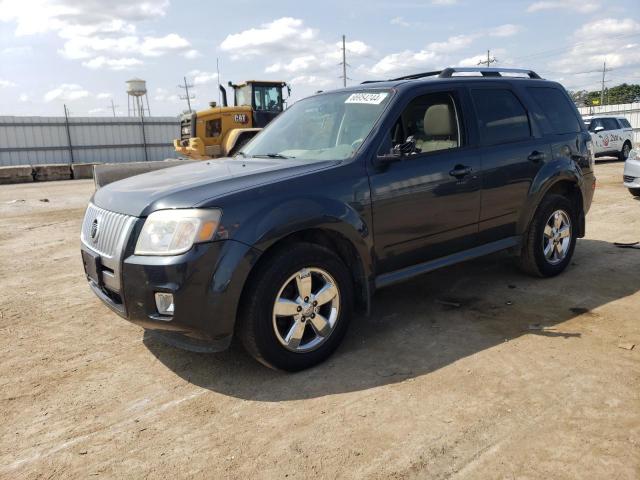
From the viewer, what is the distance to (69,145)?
90.5 feet

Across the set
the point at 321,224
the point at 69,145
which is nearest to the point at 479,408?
the point at 321,224

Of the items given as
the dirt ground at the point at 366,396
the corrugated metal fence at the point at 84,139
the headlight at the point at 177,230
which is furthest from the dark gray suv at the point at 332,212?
the corrugated metal fence at the point at 84,139

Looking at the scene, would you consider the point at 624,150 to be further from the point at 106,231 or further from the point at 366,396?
the point at 106,231

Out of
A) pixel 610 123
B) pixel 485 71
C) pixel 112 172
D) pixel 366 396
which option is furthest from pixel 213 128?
pixel 610 123

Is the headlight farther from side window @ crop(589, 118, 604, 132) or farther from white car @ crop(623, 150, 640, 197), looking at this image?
side window @ crop(589, 118, 604, 132)

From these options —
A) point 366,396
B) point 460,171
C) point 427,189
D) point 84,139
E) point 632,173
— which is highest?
point 84,139

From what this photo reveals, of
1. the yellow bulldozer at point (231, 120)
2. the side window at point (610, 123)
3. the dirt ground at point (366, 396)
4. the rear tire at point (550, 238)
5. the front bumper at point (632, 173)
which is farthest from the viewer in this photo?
the side window at point (610, 123)

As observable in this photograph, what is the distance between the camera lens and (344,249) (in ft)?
12.2

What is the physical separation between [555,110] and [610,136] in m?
16.5

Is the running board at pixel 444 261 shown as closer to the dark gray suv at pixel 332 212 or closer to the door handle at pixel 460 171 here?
the dark gray suv at pixel 332 212

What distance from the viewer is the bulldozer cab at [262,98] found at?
54.5ft

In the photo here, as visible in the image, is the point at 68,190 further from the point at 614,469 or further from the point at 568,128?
the point at 614,469

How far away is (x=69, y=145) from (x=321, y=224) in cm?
2781

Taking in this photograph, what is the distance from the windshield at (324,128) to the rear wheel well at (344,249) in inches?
23.1
